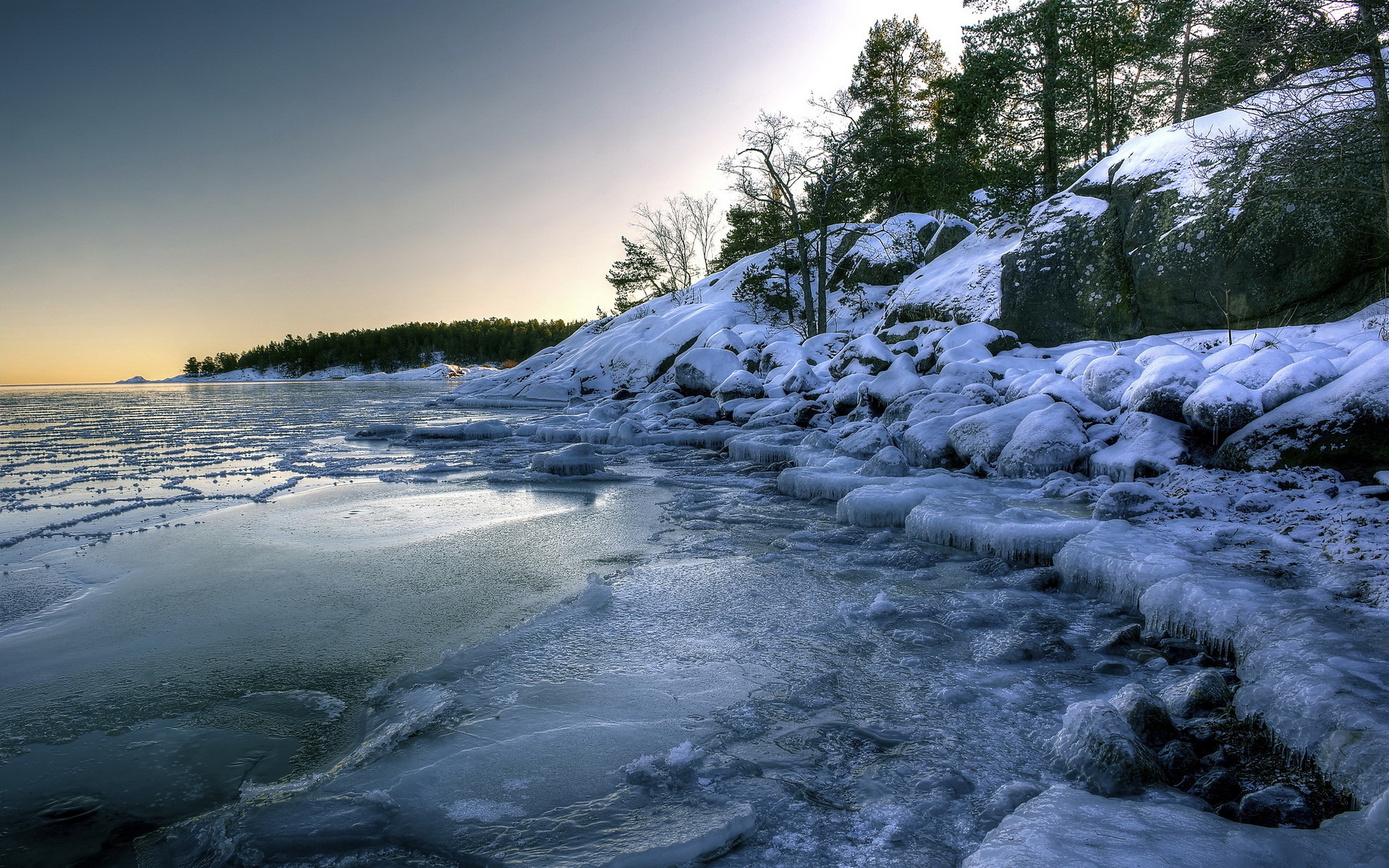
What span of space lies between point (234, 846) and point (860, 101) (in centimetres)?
3331

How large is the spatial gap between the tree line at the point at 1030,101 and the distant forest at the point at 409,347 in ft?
215

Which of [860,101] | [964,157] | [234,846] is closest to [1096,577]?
[234,846]

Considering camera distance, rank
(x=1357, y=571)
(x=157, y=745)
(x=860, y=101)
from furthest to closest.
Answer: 1. (x=860, y=101)
2. (x=1357, y=571)
3. (x=157, y=745)

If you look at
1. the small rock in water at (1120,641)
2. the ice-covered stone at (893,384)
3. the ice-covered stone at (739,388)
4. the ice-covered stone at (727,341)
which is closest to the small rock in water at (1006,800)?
the small rock in water at (1120,641)

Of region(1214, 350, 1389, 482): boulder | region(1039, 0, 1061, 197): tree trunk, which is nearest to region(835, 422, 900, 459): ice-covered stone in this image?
region(1214, 350, 1389, 482): boulder

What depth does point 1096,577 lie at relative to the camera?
12.7ft

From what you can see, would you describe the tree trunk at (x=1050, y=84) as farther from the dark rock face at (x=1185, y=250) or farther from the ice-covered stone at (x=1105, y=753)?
the ice-covered stone at (x=1105, y=753)

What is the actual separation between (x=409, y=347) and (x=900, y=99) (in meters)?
82.4

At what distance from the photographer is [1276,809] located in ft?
6.32

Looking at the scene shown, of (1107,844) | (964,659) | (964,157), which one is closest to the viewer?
(1107,844)

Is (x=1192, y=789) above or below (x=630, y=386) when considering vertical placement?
below

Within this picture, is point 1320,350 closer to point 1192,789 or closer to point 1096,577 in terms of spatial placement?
point 1096,577

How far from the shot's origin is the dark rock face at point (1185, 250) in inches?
368

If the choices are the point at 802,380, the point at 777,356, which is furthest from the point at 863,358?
the point at 777,356
